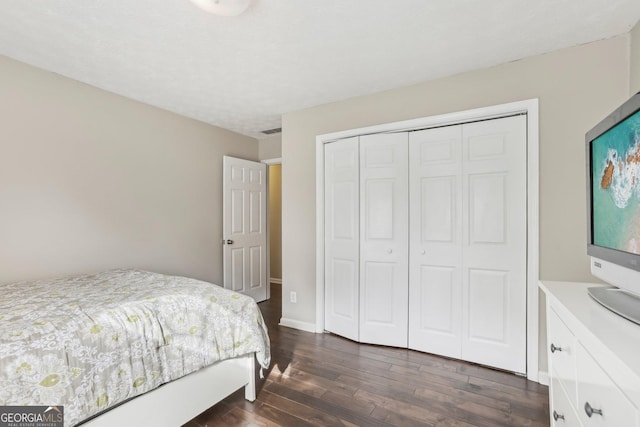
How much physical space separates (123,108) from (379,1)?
2.56 m

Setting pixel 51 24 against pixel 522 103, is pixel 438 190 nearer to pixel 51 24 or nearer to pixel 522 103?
pixel 522 103

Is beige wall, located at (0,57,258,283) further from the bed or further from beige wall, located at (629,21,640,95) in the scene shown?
beige wall, located at (629,21,640,95)

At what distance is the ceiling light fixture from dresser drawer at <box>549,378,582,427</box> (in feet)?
7.54

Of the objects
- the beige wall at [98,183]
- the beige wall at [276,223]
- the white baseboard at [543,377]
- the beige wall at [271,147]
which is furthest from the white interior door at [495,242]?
the beige wall at [276,223]

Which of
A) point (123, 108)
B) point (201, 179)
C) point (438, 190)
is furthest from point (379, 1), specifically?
point (201, 179)

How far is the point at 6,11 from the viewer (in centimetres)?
Answer: 169

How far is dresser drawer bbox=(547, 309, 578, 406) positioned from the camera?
112cm

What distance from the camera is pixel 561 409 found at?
1284 mm

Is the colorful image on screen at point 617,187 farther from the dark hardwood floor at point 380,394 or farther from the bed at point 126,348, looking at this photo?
the bed at point 126,348

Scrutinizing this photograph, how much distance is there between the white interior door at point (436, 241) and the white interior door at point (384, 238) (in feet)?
0.26

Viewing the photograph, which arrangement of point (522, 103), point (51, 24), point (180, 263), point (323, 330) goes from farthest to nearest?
point (180, 263)
point (323, 330)
point (522, 103)
point (51, 24)

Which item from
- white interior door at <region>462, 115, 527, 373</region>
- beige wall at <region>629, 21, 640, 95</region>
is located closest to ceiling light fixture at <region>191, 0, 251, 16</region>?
white interior door at <region>462, 115, 527, 373</region>

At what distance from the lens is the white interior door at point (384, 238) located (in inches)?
107

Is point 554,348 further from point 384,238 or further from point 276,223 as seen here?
point 276,223
